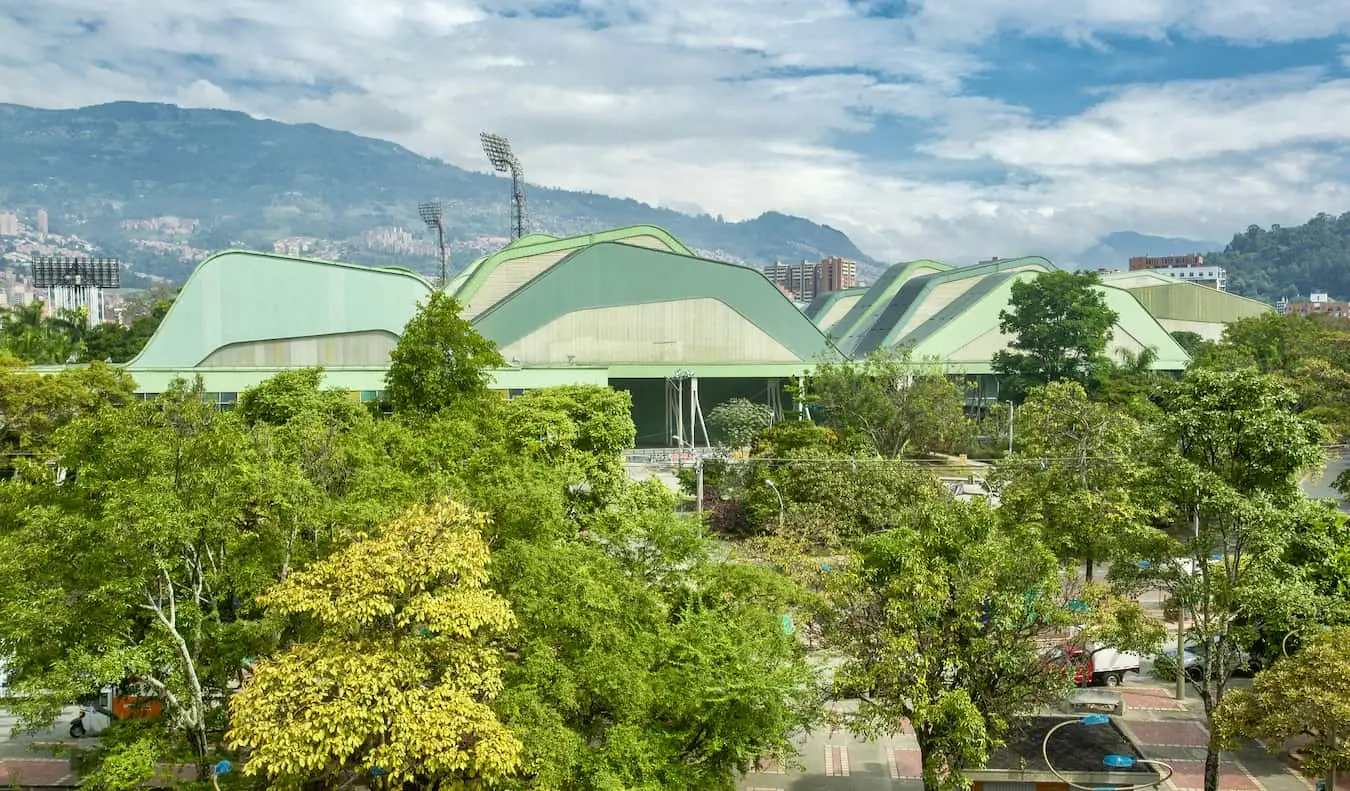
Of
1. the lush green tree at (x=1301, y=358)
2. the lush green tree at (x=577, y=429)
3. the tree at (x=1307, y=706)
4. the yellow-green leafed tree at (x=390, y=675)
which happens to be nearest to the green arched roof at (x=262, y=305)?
the lush green tree at (x=577, y=429)

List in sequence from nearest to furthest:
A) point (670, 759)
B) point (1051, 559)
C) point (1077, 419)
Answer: point (670, 759)
point (1051, 559)
point (1077, 419)

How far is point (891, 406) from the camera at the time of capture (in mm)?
38656

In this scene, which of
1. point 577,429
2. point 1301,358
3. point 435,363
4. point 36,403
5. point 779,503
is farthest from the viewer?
point 1301,358

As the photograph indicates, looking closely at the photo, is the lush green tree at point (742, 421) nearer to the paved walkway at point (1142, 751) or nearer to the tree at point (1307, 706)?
the paved walkway at point (1142, 751)

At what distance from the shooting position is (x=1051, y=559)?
571 inches

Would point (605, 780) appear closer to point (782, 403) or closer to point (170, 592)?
point (170, 592)

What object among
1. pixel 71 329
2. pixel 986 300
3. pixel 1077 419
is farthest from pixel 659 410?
pixel 71 329

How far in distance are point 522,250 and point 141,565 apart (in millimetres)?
49025

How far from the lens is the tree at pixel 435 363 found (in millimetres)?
25906

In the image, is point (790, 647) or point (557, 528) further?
point (557, 528)

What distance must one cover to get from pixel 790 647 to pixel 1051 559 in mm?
3907

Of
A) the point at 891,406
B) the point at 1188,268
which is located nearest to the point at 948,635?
the point at 891,406

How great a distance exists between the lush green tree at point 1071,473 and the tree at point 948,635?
4.81 m

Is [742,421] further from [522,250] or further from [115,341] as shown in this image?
[115,341]
